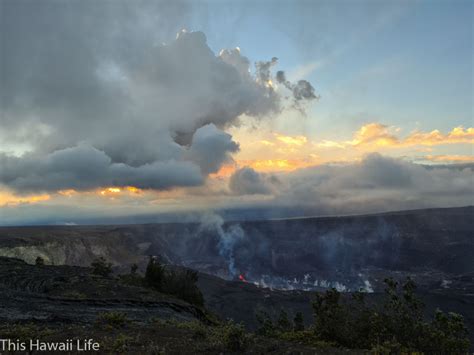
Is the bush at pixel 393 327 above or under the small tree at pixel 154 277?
above

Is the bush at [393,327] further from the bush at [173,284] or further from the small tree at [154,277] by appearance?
the small tree at [154,277]

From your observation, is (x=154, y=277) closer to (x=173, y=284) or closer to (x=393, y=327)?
(x=173, y=284)

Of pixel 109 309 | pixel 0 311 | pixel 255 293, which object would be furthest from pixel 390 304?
pixel 255 293

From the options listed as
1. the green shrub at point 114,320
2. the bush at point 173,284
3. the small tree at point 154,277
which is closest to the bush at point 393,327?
the green shrub at point 114,320

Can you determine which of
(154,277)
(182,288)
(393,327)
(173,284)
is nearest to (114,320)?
(393,327)

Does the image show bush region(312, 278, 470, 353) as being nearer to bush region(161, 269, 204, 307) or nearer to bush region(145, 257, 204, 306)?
bush region(161, 269, 204, 307)

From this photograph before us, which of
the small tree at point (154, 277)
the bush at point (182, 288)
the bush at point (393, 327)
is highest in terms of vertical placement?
the bush at point (393, 327)

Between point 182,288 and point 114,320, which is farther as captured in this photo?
point 182,288

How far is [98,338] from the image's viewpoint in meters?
13.3

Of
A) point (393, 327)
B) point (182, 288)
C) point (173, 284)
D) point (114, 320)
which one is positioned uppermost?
point (114, 320)

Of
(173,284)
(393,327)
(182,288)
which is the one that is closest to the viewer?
(393,327)

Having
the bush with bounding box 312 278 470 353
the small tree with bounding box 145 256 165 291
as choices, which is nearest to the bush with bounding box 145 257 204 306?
the small tree with bounding box 145 256 165 291

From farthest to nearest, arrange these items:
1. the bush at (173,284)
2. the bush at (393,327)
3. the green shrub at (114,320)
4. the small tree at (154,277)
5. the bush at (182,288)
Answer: the small tree at (154,277)
the bush at (173,284)
the bush at (182,288)
the green shrub at (114,320)
the bush at (393,327)

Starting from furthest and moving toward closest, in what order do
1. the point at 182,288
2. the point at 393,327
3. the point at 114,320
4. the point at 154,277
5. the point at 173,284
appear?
the point at 154,277
the point at 173,284
the point at 182,288
the point at 114,320
the point at 393,327
